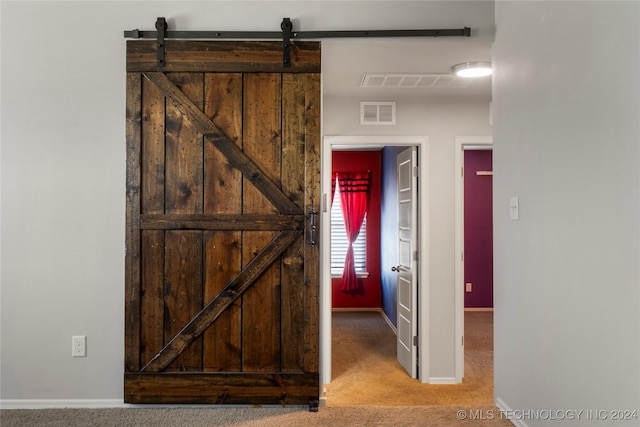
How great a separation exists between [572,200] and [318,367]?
1.69m

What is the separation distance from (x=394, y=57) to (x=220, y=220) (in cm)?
154

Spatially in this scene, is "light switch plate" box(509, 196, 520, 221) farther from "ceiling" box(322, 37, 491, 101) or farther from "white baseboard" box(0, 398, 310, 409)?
"white baseboard" box(0, 398, 310, 409)

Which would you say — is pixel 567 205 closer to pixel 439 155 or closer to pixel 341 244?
pixel 439 155

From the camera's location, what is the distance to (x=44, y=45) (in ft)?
9.59

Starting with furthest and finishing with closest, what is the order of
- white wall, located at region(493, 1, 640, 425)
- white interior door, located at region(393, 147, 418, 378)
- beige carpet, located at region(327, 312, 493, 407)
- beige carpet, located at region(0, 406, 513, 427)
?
white interior door, located at region(393, 147, 418, 378) → beige carpet, located at region(327, 312, 493, 407) → beige carpet, located at region(0, 406, 513, 427) → white wall, located at region(493, 1, 640, 425)

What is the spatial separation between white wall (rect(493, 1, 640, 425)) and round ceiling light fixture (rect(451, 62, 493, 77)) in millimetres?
399

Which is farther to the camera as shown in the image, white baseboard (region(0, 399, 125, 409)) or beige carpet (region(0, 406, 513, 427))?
white baseboard (region(0, 399, 125, 409))

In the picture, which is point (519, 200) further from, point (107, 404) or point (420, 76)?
point (107, 404)

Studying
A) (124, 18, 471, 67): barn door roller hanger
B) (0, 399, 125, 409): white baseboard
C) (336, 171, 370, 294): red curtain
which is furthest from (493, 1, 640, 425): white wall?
(336, 171, 370, 294): red curtain

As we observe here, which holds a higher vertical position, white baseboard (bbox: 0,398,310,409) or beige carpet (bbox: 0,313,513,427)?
white baseboard (bbox: 0,398,310,409)

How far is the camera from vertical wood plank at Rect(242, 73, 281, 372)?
114 inches

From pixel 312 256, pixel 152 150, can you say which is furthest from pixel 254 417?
pixel 152 150

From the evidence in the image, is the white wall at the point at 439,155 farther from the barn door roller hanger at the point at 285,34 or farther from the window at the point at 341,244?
the window at the point at 341,244

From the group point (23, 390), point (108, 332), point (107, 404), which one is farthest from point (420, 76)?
point (23, 390)
